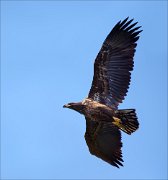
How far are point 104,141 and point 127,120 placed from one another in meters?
1.61

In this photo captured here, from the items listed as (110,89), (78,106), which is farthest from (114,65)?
(78,106)

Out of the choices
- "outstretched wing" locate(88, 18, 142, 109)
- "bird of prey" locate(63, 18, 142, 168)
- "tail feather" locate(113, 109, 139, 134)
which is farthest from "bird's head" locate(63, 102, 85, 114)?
"tail feather" locate(113, 109, 139, 134)

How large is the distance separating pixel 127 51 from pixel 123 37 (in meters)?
0.48

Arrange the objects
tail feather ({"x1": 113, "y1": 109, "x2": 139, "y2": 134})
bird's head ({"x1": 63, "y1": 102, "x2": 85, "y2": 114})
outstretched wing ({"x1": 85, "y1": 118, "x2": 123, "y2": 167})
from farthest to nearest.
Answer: outstretched wing ({"x1": 85, "y1": 118, "x2": 123, "y2": 167}), bird's head ({"x1": 63, "y1": 102, "x2": 85, "y2": 114}), tail feather ({"x1": 113, "y1": 109, "x2": 139, "y2": 134})

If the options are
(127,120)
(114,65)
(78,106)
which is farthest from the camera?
(114,65)

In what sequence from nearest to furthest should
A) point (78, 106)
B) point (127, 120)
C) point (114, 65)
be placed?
point (127, 120) < point (78, 106) < point (114, 65)

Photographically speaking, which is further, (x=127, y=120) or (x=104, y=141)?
(x=104, y=141)

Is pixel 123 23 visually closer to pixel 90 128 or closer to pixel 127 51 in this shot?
pixel 127 51

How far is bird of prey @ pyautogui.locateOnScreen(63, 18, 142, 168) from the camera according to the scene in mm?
12664

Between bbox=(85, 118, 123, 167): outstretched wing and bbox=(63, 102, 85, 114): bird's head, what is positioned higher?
bbox=(63, 102, 85, 114): bird's head

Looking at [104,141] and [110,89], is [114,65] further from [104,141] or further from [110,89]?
[104,141]

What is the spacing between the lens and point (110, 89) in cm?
1305

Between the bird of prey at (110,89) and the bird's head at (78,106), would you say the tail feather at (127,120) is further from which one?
the bird's head at (78,106)

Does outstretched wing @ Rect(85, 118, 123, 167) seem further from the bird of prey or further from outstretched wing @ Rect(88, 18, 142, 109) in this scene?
outstretched wing @ Rect(88, 18, 142, 109)
